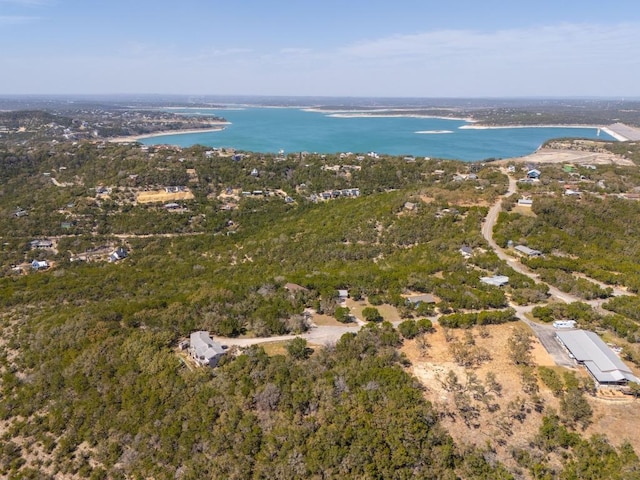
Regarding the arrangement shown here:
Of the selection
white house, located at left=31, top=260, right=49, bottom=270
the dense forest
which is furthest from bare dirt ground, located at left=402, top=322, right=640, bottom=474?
white house, located at left=31, top=260, right=49, bottom=270

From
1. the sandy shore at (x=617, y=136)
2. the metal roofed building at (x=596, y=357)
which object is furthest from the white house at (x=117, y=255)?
the sandy shore at (x=617, y=136)

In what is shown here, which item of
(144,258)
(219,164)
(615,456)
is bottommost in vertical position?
(144,258)

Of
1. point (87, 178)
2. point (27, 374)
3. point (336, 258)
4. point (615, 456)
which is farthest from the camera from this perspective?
point (87, 178)

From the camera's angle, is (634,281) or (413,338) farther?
(634,281)

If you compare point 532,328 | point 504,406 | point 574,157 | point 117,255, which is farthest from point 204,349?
point 574,157

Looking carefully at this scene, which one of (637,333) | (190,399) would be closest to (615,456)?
(637,333)

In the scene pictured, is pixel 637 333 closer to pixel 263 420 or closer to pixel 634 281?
pixel 634 281

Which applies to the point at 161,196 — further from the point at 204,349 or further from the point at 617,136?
the point at 617,136
